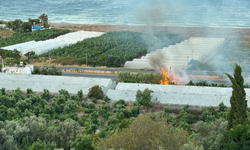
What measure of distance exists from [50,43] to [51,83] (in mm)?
28648

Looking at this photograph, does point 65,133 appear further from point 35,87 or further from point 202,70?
point 202,70

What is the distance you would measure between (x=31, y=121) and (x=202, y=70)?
1055 inches

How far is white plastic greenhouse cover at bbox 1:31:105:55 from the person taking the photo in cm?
6207

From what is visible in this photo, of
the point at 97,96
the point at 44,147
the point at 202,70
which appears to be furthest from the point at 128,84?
the point at 44,147

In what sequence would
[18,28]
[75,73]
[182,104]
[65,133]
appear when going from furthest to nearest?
[18,28]
[75,73]
[182,104]
[65,133]

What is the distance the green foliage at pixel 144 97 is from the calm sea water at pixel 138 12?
38608 millimetres

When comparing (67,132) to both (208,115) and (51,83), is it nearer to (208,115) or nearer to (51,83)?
(208,115)

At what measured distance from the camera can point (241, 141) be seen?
23.1 m

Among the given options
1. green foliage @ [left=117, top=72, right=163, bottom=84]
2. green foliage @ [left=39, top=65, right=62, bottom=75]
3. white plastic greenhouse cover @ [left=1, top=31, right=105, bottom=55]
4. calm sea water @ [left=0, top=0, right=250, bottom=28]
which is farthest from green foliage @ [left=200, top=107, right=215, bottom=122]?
calm sea water @ [left=0, top=0, right=250, bottom=28]

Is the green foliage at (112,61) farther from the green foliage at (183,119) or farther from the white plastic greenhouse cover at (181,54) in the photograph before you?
the green foliage at (183,119)

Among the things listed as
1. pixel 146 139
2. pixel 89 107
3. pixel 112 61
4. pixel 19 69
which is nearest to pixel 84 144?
pixel 146 139

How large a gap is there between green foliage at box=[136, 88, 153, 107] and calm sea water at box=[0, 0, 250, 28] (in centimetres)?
3861

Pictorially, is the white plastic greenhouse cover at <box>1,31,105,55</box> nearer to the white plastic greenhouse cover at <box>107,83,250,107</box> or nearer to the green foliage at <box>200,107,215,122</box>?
the white plastic greenhouse cover at <box>107,83,250,107</box>

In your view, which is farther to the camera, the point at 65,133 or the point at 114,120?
the point at 114,120
